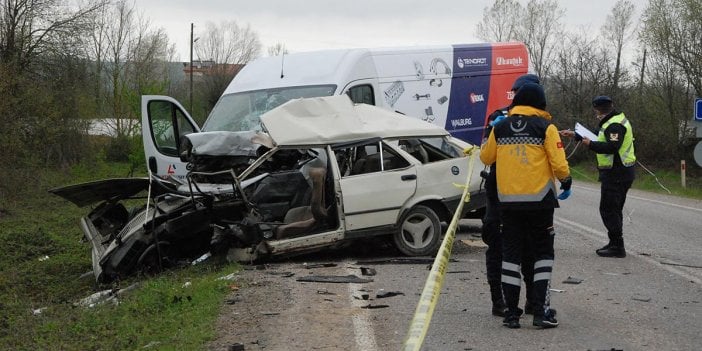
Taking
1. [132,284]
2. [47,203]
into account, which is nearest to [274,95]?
[132,284]

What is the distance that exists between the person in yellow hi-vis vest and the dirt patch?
10.7ft

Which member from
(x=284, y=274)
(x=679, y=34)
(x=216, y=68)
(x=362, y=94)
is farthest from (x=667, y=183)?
(x=216, y=68)

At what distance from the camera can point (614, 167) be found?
9.55m

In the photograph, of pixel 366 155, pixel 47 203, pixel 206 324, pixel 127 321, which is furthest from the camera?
pixel 47 203

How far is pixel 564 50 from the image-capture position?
46.2 meters

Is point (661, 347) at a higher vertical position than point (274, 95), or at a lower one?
lower

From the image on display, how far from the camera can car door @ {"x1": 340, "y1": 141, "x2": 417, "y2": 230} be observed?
9.38m

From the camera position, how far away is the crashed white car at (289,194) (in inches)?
354

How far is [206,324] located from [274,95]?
635cm

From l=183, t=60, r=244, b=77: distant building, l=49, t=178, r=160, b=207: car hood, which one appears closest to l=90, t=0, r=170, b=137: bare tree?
l=183, t=60, r=244, b=77: distant building

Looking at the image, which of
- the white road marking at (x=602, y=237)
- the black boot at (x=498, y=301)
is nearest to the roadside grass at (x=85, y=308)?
the black boot at (x=498, y=301)

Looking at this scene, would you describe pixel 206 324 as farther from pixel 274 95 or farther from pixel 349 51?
pixel 349 51

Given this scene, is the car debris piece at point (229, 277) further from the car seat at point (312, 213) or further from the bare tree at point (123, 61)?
the bare tree at point (123, 61)

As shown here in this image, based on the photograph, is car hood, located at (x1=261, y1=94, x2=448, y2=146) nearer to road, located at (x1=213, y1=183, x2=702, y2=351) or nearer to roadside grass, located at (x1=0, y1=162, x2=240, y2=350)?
road, located at (x1=213, y1=183, x2=702, y2=351)
